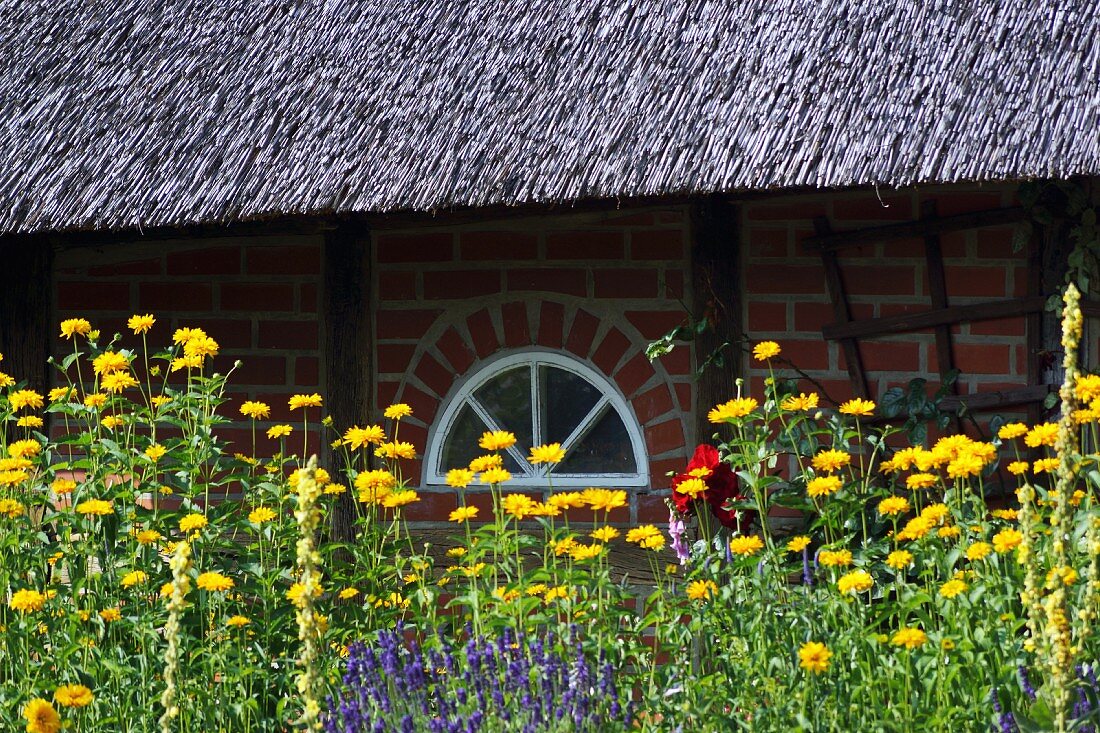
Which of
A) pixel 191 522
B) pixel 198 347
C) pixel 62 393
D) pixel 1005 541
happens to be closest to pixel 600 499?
pixel 1005 541

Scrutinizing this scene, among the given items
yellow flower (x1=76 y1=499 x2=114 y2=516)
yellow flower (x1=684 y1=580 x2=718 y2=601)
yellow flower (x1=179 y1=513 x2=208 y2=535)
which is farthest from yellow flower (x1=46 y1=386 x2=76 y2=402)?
yellow flower (x1=684 y1=580 x2=718 y2=601)

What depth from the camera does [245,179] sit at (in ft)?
12.7

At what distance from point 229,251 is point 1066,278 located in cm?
263

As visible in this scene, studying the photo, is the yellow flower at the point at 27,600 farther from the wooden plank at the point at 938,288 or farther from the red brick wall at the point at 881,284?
the wooden plank at the point at 938,288

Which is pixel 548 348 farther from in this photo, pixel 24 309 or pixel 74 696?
pixel 74 696

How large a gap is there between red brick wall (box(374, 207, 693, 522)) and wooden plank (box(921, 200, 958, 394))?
72cm

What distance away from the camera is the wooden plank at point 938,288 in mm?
3834

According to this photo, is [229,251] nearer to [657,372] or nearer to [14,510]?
[657,372]

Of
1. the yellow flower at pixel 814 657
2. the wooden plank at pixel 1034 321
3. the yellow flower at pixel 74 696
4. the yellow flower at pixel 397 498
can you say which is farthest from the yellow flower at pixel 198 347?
the wooden plank at pixel 1034 321

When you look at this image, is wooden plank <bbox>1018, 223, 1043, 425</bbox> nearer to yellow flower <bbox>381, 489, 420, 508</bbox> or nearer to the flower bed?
the flower bed

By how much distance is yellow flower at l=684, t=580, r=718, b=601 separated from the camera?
2588 mm

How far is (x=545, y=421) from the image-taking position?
4258 millimetres

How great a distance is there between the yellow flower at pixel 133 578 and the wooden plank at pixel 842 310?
6.82 ft

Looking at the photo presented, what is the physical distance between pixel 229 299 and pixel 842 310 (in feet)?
6.63
